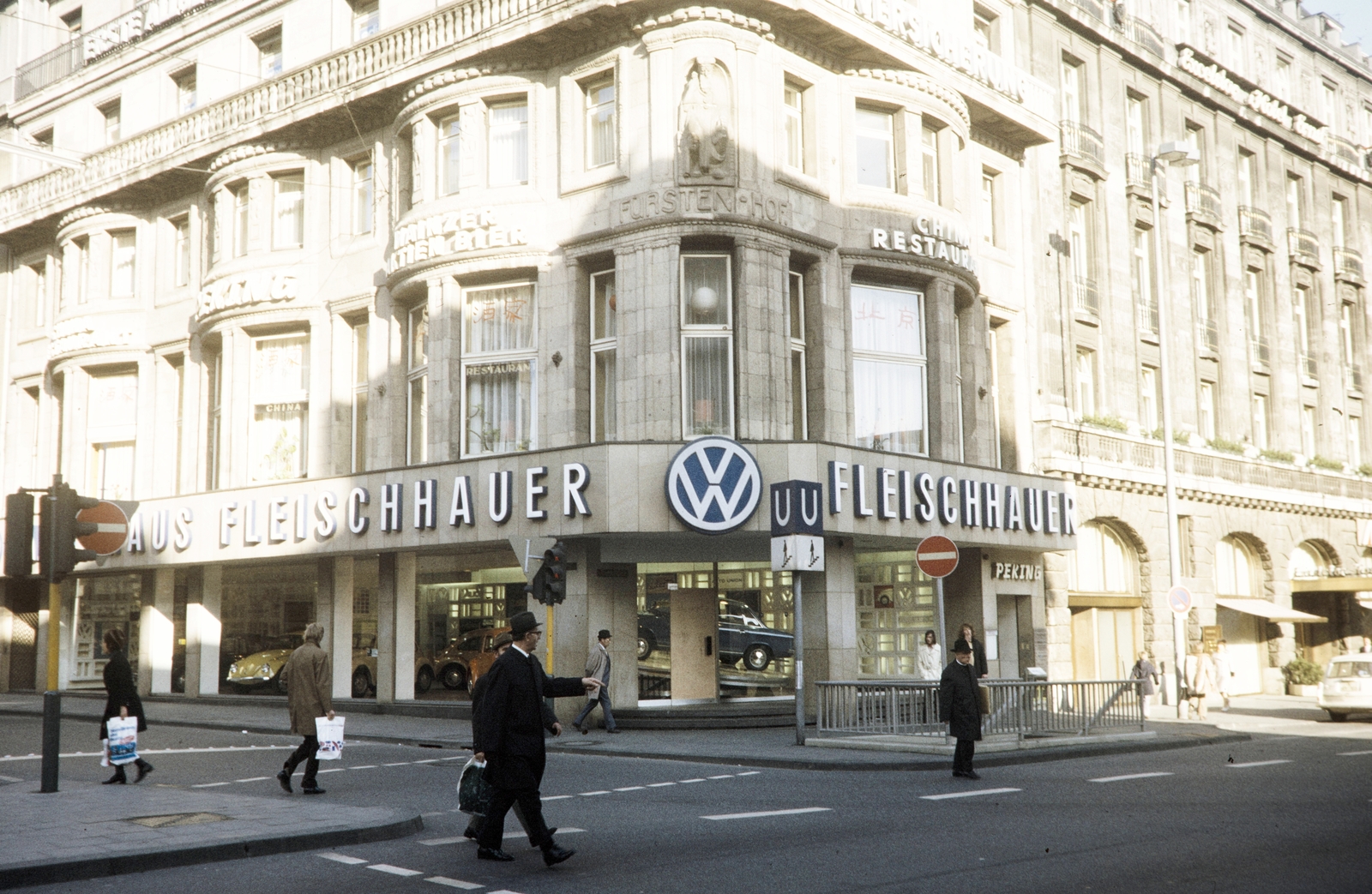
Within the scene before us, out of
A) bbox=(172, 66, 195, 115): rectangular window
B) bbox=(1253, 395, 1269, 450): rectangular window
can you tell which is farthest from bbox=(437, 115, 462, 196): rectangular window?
bbox=(1253, 395, 1269, 450): rectangular window

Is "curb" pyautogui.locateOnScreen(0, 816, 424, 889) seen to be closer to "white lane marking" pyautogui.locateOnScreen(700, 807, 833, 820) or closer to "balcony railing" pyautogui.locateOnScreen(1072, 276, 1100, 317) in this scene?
"white lane marking" pyautogui.locateOnScreen(700, 807, 833, 820)

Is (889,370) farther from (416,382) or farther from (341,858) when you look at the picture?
(341,858)

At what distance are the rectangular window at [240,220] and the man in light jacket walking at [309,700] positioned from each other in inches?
729

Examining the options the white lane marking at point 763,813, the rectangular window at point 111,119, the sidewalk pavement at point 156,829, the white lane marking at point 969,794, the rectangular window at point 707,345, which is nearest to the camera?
the sidewalk pavement at point 156,829

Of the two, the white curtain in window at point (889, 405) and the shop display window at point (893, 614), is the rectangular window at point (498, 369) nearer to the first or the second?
the white curtain in window at point (889, 405)

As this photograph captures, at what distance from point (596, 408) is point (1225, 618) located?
915 inches

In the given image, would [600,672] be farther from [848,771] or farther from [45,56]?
[45,56]

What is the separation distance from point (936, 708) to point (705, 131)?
1126 cm

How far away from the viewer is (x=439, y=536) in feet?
83.6

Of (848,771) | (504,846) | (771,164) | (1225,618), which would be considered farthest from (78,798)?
(1225,618)

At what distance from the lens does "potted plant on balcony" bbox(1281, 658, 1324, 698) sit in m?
38.7

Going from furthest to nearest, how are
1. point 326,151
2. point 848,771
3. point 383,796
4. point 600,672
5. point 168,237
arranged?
point 168,237
point 326,151
point 600,672
point 848,771
point 383,796

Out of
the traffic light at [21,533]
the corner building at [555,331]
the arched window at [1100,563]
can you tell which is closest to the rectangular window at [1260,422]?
the arched window at [1100,563]

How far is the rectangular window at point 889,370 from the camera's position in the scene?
87.0ft
